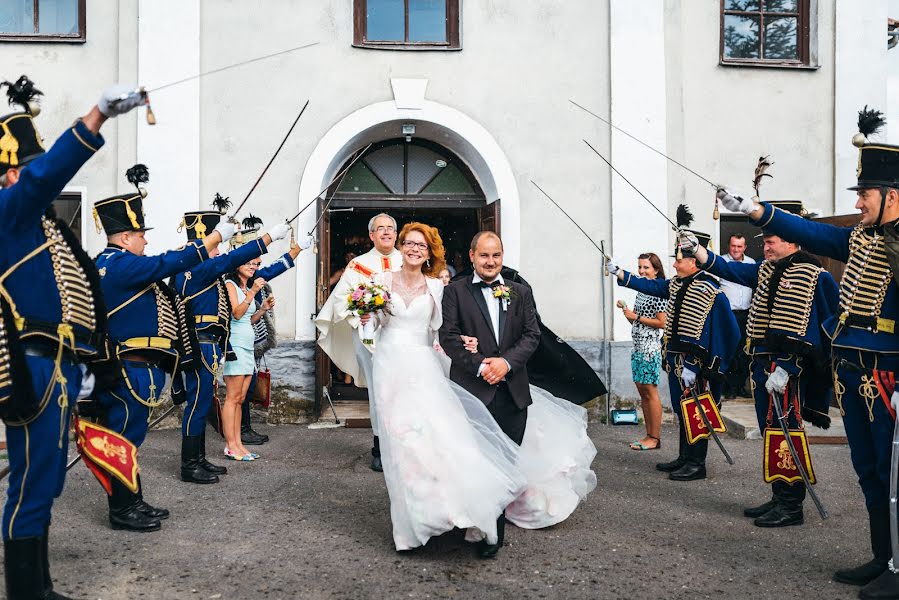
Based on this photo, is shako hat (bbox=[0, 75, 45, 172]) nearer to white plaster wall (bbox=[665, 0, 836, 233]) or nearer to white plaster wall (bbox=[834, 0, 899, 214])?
white plaster wall (bbox=[665, 0, 836, 233])

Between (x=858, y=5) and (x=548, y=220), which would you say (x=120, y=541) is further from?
(x=858, y=5)

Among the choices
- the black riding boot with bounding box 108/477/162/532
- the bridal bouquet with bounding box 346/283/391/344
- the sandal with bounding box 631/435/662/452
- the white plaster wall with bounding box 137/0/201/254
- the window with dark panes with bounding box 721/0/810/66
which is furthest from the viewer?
the window with dark panes with bounding box 721/0/810/66

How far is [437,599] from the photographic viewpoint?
13.5 feet

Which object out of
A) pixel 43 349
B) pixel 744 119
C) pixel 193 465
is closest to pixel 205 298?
pixel 193 465

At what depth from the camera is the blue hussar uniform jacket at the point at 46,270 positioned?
3371mm

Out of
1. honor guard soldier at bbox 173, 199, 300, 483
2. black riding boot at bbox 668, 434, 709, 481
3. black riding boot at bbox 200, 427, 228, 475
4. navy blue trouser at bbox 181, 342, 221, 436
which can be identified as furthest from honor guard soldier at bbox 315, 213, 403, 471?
black riding boot at bbox 668, 434, 709, 481

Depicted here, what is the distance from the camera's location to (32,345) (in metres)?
3.73

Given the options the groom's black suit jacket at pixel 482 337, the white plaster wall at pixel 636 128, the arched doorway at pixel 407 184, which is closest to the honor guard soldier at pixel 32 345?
the groom's black suit jacket at pixel 482 337

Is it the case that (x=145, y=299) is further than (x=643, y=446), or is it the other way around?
(x=643, y=446)

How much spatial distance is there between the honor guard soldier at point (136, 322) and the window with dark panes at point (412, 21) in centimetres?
488

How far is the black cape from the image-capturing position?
19.1 feet

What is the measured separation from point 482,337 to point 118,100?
8.28 ft

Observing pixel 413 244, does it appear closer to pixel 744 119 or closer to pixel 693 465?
pixel 693 465

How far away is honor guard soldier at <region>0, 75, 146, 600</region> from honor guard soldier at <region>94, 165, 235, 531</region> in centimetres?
104
